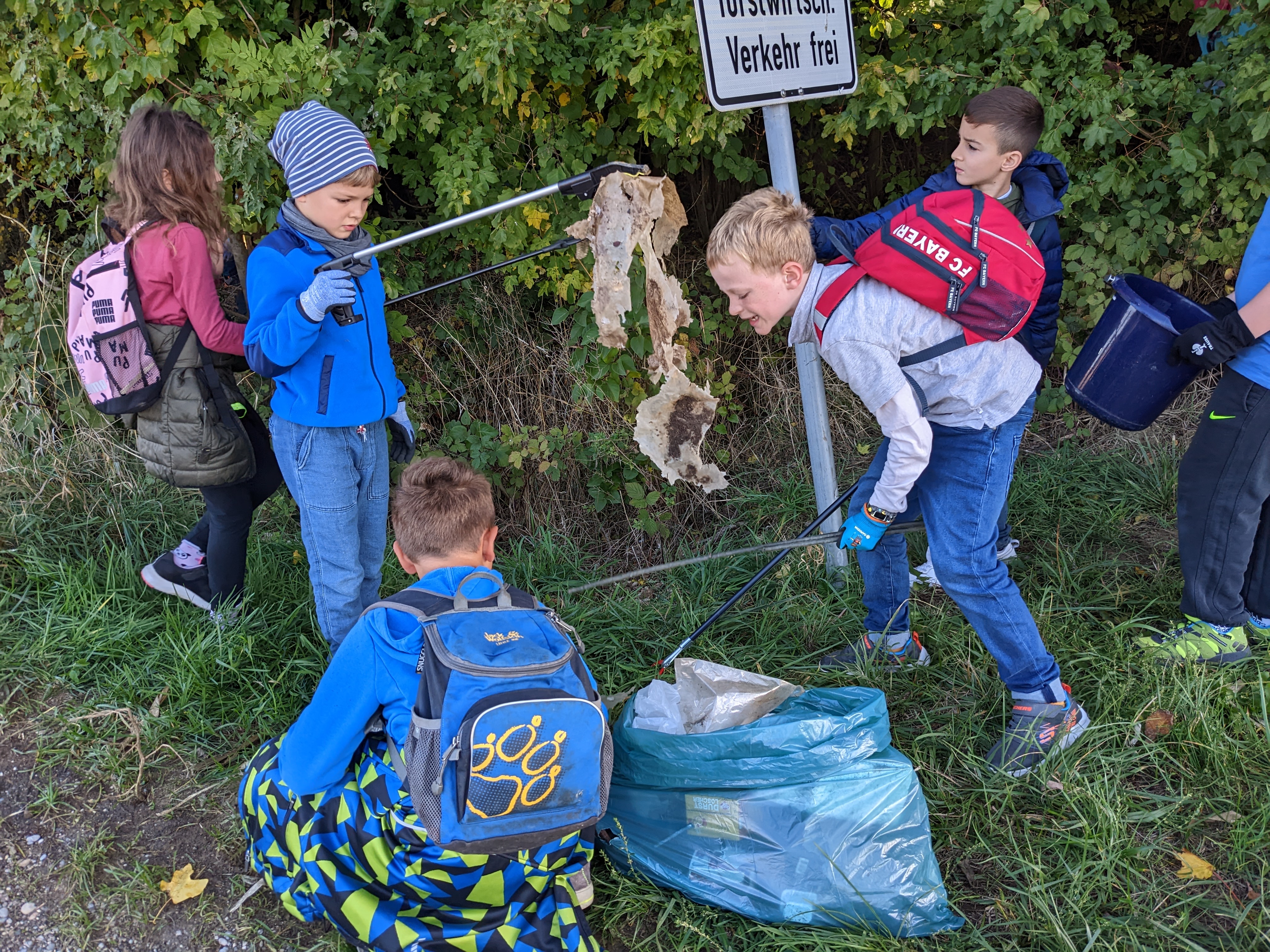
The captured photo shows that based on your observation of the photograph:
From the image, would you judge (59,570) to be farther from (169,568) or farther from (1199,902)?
(1199,902)

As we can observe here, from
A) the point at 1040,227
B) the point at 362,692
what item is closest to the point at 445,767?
the point at 362,692

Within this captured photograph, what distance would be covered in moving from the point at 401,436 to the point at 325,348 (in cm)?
54

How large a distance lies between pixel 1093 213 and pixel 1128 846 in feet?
9.05

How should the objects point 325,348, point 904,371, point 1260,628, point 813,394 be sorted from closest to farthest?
point 904,371 < point 325,348 < point 1260,628 < point 813,394

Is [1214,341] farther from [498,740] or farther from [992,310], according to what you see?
[498,740]

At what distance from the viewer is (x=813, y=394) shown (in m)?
3.20

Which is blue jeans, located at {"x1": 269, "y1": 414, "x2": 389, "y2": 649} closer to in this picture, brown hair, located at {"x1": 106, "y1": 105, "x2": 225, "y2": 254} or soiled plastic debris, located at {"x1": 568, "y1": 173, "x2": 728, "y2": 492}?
brown hair, located at {"x1": 106, "y1": 105, "x2": 225, "y2": 254}

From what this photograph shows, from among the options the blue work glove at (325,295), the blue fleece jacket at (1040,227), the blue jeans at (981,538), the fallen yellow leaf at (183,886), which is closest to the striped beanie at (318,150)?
the blue work glove at (325,295)

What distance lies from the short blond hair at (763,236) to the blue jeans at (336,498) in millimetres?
1173

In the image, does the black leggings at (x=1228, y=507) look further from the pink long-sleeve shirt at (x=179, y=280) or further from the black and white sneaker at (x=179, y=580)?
the black and white sneaker at (x=179, y=580)

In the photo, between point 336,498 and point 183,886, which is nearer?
point 183,886

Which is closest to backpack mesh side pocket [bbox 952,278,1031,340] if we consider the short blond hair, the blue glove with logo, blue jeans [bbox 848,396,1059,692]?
blue jeans [bbox 848,396,1059,692]

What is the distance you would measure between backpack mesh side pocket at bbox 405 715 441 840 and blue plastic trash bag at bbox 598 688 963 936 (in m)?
0.55

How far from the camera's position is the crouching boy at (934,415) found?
2223mm
